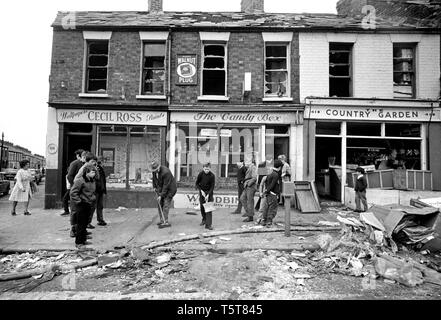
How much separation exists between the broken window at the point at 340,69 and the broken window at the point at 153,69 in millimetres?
6822

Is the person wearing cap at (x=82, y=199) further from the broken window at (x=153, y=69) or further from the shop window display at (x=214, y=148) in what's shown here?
the broken window at (x=153, y=69)

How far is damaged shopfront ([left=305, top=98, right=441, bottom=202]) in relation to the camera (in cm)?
944

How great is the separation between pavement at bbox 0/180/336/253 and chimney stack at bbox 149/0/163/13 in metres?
8.87

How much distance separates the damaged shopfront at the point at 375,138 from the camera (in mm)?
9438

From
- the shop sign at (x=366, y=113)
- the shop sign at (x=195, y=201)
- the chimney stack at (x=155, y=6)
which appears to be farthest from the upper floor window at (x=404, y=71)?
the chimney stack at (x=155, y=6)

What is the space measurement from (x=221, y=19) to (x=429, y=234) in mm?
10176

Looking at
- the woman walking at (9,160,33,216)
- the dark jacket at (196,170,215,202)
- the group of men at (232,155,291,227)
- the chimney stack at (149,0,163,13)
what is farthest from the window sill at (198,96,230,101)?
the woman walking at (9,160,33,216)

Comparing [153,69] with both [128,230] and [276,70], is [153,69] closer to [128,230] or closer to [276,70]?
[276,70]

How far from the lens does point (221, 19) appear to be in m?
10.5

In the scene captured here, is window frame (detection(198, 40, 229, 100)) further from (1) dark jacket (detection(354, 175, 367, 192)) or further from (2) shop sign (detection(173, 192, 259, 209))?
(1) dark jacket (detection(354, 175, 367, 192))

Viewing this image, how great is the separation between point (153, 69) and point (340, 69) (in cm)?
763

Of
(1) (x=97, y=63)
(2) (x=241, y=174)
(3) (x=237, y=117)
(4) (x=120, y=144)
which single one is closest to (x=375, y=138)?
(3) (x=237, y=117)

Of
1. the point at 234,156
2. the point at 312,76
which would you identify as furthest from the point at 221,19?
the point at 234,156
